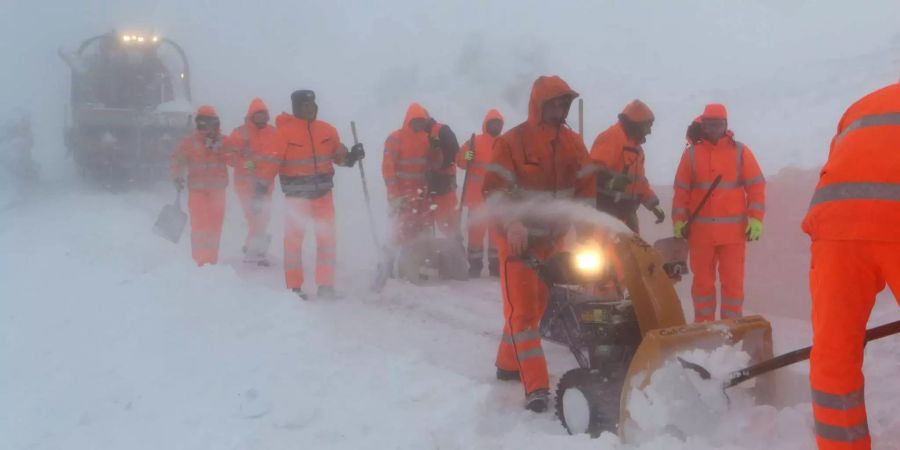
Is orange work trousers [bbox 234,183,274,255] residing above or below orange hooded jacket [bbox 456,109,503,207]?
below

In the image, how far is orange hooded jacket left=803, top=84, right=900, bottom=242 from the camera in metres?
2.31

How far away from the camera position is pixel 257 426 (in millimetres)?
3982

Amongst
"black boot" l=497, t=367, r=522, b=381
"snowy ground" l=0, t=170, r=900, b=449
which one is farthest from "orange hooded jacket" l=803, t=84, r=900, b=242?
"black boot" l=497, t=367, r=522, b=381

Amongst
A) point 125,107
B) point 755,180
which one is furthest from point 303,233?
point 125,107

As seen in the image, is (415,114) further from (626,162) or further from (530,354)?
(530,354)

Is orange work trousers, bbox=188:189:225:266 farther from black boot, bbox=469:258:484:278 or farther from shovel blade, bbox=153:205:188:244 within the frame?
black boot, bbox=469:258:484:278

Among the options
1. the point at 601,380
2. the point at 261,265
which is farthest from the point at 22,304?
the point at 601,380

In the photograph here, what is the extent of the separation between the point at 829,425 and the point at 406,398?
2.39 meters

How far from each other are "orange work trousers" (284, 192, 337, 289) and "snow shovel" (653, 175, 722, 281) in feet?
11.8

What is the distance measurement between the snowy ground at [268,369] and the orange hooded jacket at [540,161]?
1.19 meters

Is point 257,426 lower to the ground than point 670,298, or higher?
lower

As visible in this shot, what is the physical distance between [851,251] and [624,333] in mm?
1569

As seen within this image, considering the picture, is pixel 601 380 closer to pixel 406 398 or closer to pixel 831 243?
pixel 406 398

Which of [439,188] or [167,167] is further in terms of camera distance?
[167,167]
